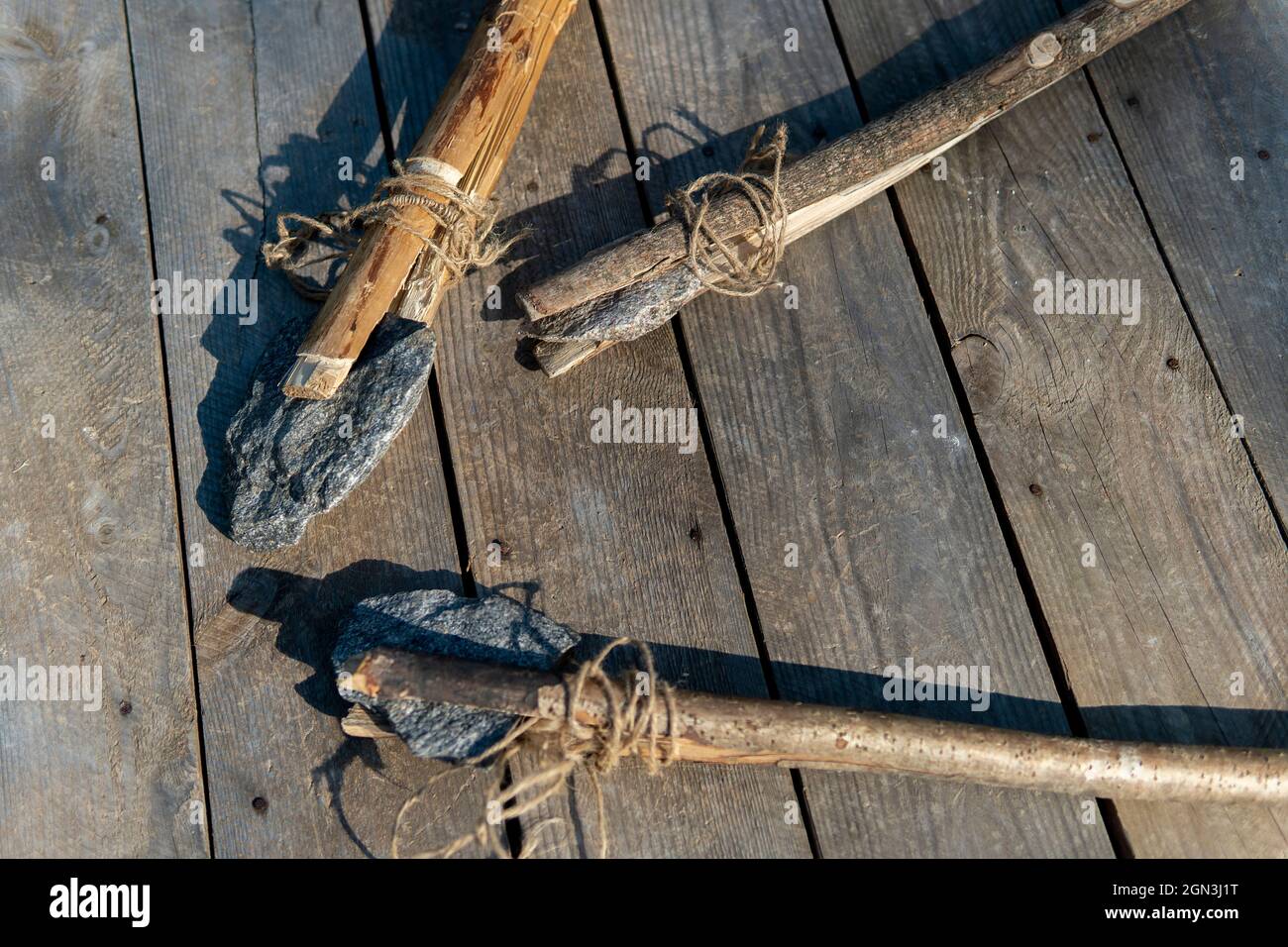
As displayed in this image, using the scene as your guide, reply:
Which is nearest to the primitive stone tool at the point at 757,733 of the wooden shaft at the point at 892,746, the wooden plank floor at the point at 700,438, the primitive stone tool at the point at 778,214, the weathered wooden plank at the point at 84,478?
the wooden shaft at the point at 892,746

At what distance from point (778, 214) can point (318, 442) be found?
122 cm

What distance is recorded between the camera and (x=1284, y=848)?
2.26 m

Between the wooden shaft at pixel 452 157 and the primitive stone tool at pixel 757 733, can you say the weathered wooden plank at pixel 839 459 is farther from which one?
the wooden shaft at pixel 452 157

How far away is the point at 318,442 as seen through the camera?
2334mm

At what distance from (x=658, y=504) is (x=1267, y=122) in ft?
6.42

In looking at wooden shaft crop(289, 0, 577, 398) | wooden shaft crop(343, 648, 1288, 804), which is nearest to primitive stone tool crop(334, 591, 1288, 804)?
wooden shaft crop(343, 648, 1288, 804)

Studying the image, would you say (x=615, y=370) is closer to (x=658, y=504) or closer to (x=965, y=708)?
(x=658, y=504)

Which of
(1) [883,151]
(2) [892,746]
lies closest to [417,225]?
(1) [883,151]

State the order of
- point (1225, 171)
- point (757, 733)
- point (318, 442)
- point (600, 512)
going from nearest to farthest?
point (757, 733)
point (318, 442)
point (600, 512)
point (1225, 171)

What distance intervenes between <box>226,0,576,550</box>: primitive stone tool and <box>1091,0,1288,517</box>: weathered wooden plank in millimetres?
1639

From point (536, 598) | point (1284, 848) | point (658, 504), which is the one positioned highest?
point (658, 504)

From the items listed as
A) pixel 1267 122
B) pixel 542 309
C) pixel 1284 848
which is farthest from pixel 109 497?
pixel 1267 122

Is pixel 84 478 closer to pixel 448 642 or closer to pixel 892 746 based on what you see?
pixel 448 642

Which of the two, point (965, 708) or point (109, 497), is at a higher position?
point (109, 497)
